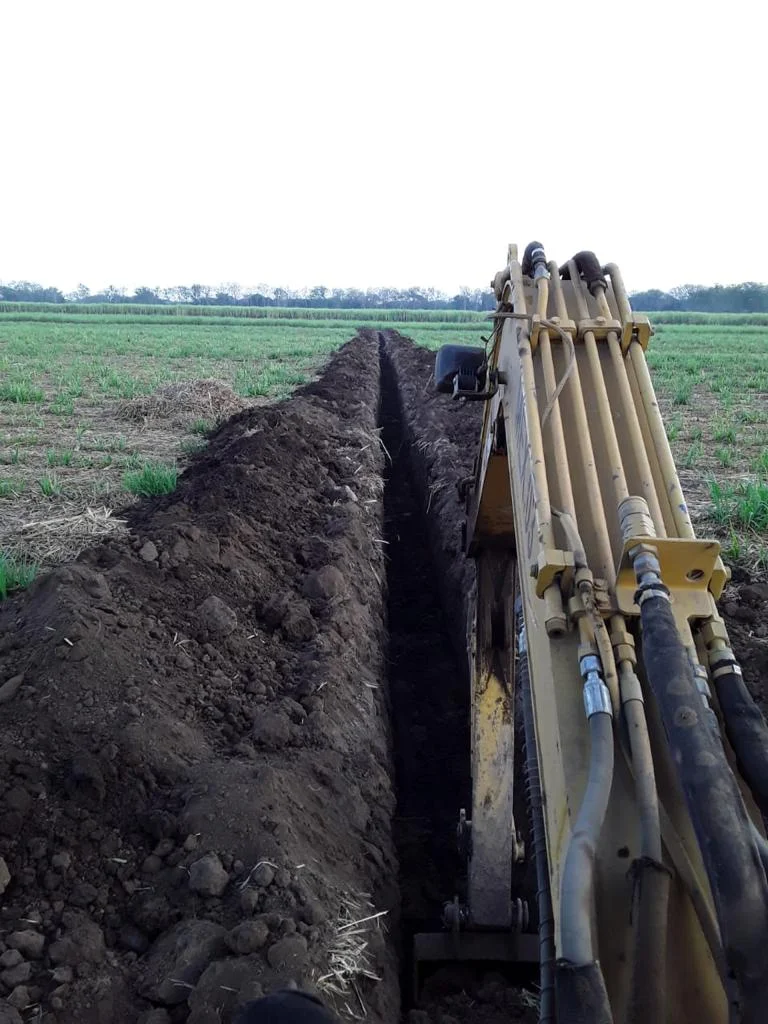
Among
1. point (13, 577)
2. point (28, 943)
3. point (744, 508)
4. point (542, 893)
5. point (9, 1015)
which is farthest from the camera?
point (744, 508)

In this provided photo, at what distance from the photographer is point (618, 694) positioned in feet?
4.62

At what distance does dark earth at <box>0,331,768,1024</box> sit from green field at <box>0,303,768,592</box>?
0.75 m

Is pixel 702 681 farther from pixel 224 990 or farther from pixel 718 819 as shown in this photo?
pixel 224 990

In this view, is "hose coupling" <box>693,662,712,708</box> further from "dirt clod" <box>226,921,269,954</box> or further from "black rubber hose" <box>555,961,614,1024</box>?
"dirt clod" <box>226,921,269,954</box>

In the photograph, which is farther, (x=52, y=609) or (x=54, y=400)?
(x=54, y=400)

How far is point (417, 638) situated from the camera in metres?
6.20

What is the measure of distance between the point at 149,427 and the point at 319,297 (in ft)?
322

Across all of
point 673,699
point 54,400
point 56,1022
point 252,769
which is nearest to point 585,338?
point 673,699

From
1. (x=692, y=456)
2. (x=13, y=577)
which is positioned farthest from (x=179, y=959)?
(x=692, y=456)

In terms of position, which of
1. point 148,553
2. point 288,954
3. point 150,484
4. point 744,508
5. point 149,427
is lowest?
point 288,954

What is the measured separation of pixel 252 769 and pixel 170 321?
1640 inches

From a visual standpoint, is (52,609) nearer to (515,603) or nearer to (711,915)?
(515,603)

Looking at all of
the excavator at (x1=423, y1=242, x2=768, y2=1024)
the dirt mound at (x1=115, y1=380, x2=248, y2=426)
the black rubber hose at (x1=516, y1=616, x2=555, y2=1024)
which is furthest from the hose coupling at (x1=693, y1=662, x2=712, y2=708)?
the dirt mound at (x1=115, y1=380, x2=248, y2=426)

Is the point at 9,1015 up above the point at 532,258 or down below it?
below
